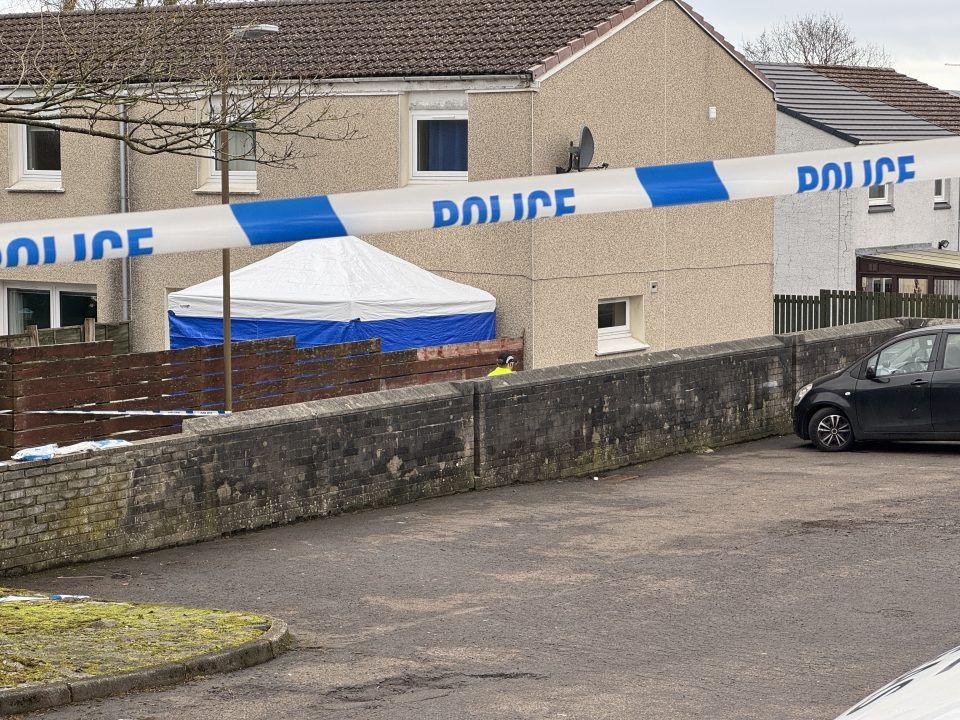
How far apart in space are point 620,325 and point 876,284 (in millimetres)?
11232

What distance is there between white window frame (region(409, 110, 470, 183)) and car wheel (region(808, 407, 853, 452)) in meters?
6.78

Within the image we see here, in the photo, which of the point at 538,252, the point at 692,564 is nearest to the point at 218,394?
the point at 538,252

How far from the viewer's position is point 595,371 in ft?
51.4

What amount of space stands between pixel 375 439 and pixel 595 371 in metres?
3.42

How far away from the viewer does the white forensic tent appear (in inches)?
778

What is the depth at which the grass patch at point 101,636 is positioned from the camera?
24.4ft

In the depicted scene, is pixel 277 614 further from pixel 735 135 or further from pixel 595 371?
pixel 735 135

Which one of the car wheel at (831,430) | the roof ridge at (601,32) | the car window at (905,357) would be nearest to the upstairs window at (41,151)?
the roof ridge at (601,32)

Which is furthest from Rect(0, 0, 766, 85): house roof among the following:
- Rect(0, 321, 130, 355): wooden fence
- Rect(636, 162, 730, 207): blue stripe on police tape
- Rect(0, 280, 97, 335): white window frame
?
Rect(636, 162, 730, 207): blue stripe on police tape

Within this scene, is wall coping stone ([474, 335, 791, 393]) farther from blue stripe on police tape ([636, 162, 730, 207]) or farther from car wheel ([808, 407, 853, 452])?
blue stripe on police tape ([636, 162, 730, 207])

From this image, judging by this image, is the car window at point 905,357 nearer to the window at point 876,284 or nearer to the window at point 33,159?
the window at point 33,159

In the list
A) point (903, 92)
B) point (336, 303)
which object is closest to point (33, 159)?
point (336, 303)

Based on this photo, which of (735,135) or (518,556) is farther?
(735,135)

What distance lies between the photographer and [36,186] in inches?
979
